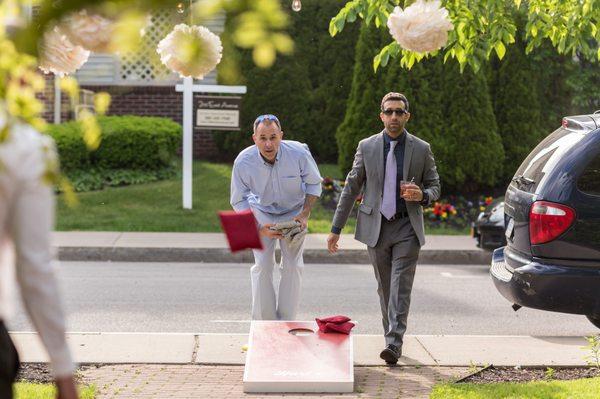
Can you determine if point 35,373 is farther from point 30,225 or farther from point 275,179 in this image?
point 30,225

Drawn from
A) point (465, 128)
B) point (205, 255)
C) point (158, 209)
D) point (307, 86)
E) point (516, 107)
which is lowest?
point (205, 255)

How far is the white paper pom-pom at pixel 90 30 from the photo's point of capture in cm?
278

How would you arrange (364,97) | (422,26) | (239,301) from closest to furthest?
1. (422,26)
2. (239,301)
3. (364,97)

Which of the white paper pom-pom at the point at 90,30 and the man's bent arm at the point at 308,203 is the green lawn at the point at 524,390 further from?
the white paper pom-pom at the point at 90,30

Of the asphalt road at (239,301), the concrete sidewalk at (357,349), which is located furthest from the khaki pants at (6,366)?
the asphalt road at (239,301)

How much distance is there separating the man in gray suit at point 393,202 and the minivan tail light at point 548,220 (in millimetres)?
933

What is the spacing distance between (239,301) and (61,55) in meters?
8.18

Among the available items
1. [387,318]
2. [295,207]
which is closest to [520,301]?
[387,318]

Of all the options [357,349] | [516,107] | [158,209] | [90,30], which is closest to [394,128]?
[357,349]

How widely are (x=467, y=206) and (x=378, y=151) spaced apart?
11.4 meters

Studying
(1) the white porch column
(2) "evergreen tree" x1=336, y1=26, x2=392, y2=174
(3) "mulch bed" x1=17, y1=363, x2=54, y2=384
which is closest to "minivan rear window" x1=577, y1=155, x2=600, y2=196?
(3) "mulch bed" x1=17, y1=363, x2=54, y2=384

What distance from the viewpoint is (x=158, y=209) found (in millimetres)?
18266

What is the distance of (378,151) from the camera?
8.04 metres

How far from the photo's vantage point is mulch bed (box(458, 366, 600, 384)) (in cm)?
716
